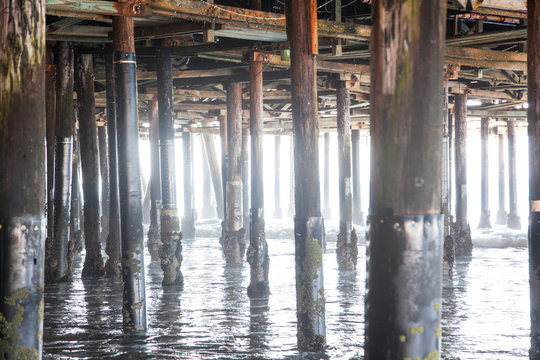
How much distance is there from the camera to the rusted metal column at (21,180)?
2.90 meters

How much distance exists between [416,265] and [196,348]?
3.98 metres

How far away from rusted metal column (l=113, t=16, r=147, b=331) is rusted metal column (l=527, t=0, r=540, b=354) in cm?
337

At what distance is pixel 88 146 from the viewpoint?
9578mm

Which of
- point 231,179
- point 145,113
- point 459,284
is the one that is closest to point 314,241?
point 459,284

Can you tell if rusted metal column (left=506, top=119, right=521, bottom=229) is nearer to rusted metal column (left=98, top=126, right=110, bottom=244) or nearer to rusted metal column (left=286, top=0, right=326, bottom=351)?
rusted metal column (left=98, top=126, right=110, bottom=244)

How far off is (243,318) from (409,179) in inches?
206

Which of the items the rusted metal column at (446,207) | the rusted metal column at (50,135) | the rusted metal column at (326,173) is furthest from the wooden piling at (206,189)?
the rusted metal column at (50,135)

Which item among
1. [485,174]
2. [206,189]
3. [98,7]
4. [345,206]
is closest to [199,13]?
[98,7]

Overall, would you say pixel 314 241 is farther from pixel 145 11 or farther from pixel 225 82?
pixel 225 82

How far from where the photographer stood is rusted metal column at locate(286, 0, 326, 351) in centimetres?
539

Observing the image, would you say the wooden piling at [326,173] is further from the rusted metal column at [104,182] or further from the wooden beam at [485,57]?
the wooden beam at [485,57]

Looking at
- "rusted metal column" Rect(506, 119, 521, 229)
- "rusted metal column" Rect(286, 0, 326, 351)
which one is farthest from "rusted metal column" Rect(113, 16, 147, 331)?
"rusted metal column" Rect(506, 119, 521, 229)

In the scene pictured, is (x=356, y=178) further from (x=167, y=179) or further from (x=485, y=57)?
(x=167, y=179)

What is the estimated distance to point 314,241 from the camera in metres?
5.51
